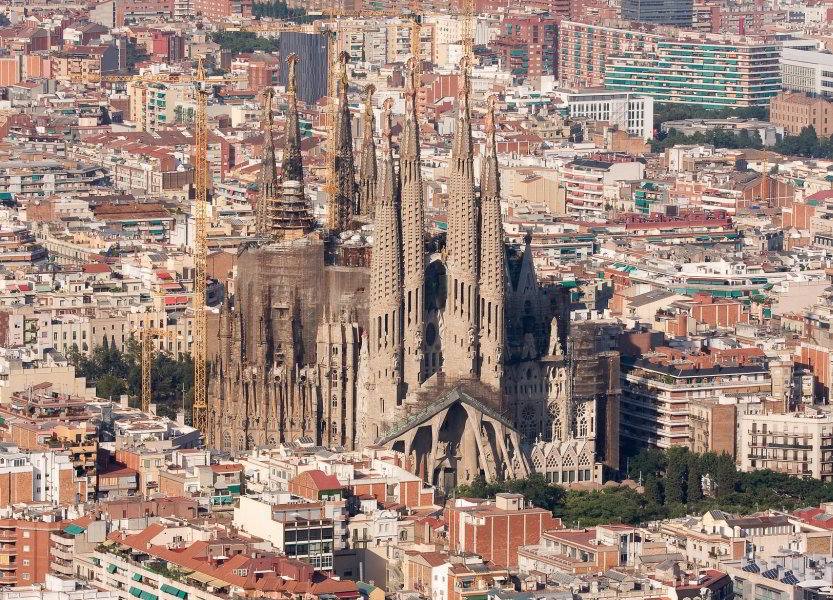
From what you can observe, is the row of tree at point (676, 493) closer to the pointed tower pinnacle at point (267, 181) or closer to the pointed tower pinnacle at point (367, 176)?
the pointed tower pinnacle at point (367, 176)

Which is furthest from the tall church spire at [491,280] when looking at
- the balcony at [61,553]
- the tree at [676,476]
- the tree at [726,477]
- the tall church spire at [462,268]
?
the balcony at [61,553]

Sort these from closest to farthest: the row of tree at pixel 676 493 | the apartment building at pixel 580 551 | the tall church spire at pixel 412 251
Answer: the apartment building at pixel 580 551, the row of tree at pixel 676 493, the tall church spire at pixel 412 251

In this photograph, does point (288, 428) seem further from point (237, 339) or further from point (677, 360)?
point (677, 360)

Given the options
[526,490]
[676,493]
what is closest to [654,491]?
[676,493]

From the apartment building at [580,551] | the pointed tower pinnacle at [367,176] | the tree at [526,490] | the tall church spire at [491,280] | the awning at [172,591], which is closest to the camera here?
the awning at [172,591]

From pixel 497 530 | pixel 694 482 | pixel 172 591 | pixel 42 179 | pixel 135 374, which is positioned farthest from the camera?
pixel 42 179

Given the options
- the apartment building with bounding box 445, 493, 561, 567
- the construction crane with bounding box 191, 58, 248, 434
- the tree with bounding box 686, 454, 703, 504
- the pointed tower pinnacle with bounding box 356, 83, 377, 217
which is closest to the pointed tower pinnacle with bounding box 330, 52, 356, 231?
the pointed tower pinnacle with bounding box 356, 83, 377, 217

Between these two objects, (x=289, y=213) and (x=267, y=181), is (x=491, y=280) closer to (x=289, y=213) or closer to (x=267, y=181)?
(x=289, y=213)

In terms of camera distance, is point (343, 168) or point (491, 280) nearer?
point (491, 280)
